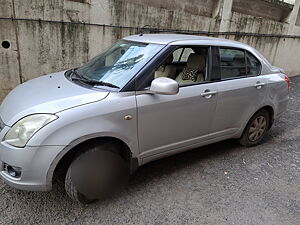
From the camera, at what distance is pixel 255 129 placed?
3965 millimetres

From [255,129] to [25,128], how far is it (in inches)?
128

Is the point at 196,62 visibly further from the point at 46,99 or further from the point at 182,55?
the point at 46,99

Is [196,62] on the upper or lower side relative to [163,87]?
upper

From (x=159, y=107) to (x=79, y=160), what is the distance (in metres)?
0.98

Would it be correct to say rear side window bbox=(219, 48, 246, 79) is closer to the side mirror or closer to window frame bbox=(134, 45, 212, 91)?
window frame bbox=(134, 45, 212, 91)

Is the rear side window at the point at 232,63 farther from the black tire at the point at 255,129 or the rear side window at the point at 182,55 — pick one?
the black tire at the point at 255,129

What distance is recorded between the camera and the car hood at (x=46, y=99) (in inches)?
90.0

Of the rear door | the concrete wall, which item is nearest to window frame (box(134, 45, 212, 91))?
the rear door

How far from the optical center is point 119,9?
550cm

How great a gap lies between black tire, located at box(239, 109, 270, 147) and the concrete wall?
344 cm

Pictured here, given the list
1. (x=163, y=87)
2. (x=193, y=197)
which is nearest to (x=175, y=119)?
(x=163, y=87)

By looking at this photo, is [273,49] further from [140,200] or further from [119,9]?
[140,200]

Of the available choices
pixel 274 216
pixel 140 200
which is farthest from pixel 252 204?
pixel 140 200

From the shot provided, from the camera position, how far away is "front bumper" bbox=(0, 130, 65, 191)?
2.15 m
